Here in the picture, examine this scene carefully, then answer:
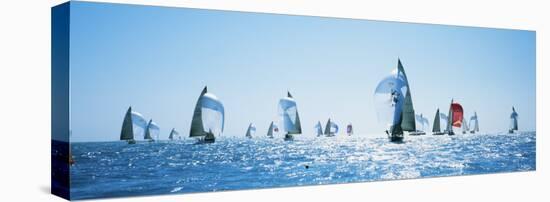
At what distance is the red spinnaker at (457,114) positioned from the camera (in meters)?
15.6

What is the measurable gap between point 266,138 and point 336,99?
1427 mm

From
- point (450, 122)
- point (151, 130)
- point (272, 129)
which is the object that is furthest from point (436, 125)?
point (151, 130)

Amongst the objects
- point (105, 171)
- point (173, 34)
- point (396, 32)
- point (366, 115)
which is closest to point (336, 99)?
point (366, 115)

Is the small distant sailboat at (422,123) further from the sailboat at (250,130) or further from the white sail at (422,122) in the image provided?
the sailboat at (250,130)

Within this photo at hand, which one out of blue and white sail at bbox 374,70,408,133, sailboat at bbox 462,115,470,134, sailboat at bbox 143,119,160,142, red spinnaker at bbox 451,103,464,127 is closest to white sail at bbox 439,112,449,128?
red spinnaker at bbox 451,103,464,127

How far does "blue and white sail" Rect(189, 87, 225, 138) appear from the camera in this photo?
1310 cm

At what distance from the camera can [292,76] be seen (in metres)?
13.9

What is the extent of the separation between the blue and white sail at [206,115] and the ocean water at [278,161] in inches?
8.5

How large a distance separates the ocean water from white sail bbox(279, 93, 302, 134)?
203mm

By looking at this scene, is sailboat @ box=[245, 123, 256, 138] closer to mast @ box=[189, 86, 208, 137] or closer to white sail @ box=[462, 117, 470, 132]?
mast @ box=[189, 86, 208, 137]

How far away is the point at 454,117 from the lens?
15570 millimetres

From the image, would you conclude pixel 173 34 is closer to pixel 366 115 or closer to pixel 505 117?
pixel 366 115

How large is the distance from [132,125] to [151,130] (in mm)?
388

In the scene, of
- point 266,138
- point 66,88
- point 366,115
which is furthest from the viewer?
point 366,115
